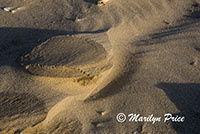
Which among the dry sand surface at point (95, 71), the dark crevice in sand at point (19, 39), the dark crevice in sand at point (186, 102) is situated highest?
the dark crevice in sand at point (19, 39)

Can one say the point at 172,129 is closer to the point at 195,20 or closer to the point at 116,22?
the point at 116,22

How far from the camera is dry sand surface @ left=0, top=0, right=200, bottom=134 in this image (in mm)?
1656

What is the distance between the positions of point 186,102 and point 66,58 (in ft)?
3.39

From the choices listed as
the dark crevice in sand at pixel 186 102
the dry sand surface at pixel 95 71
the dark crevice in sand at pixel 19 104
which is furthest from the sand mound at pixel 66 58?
the dark crevice in sand at pixel 186 102

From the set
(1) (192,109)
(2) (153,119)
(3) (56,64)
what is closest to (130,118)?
(2) (153,119)

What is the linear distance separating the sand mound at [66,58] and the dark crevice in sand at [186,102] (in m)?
0.57

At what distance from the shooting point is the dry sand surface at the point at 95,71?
166cm

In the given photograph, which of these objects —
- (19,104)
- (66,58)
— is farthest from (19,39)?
(19,104)

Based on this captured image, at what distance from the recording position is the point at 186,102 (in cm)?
183

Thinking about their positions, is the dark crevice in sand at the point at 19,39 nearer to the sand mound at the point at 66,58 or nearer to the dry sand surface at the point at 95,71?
the dry sand surface at the point at 95,71

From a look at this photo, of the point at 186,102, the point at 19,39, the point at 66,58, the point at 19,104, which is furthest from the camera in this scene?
the point at 19,39

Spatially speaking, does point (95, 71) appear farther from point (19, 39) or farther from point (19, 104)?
point (19, 39)

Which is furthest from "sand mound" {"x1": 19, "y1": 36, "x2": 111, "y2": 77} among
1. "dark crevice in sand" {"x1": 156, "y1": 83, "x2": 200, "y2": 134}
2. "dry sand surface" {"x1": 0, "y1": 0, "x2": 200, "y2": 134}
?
"dark crevice in sand" {"x1": 156, "y1": 83, "x2": 200, "y2": 134}

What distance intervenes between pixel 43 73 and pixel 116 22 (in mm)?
1283
